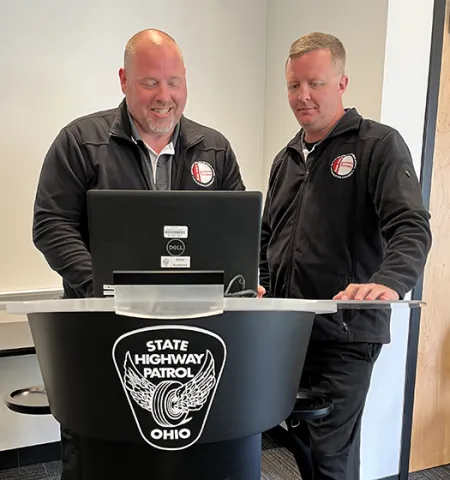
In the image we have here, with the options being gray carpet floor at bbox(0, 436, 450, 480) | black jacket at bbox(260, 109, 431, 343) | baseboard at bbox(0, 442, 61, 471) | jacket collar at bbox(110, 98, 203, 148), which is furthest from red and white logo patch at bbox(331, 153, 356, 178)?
baseboard at bbox(0, 442, 61, 471)

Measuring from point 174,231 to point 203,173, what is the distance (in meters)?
0.79

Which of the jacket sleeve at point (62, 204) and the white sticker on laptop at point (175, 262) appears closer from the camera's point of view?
the white sticker on laptop at point (175, 262)

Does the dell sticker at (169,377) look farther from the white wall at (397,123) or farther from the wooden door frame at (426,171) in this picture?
the wooden door frame at (426,171)

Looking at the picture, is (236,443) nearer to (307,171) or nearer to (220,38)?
(307,171)

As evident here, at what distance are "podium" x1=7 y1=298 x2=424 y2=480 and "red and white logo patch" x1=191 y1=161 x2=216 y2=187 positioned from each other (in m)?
0.98

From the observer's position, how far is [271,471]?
99.7 inches

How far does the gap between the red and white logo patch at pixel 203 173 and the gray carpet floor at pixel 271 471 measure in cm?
150

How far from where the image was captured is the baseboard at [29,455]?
249 cm

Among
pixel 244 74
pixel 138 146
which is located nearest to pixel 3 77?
pixel 138 146

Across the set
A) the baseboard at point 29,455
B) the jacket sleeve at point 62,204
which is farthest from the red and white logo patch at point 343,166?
the baseboard at point 29,455

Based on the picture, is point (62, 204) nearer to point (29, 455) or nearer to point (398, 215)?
point (398, 215)

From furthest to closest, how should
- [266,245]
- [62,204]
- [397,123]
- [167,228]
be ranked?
[397,123], [266,245], [62,204], [167,228]

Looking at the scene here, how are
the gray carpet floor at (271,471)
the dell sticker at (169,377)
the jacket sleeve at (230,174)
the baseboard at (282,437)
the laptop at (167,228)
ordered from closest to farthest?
the dell sticker at (169,377), the laptop at (167,228), the jacket sleeve at (230,174), the gray carpet floor at (271,471), the baseboard at (282,437)

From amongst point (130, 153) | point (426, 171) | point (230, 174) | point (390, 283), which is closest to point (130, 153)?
point (130, 153)
